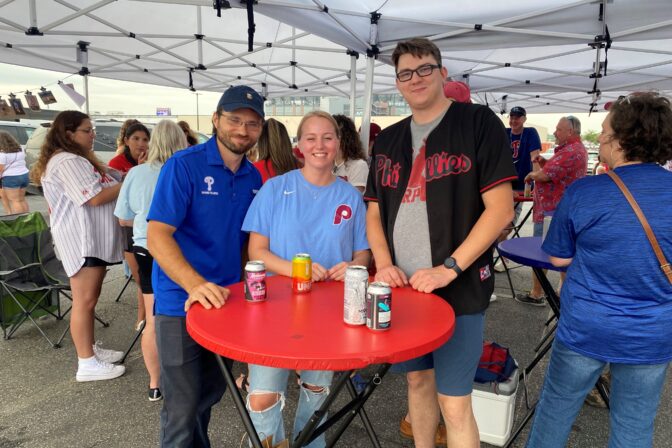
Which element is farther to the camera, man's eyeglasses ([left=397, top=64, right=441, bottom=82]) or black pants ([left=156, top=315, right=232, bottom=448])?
black pants ([left=156, top=315, right=232, bottom=448])

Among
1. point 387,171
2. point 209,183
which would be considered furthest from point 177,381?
point 387,171

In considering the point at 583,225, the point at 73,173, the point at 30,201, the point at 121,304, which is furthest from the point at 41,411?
the point at 30,201

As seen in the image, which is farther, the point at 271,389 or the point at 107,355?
the point at 107,355

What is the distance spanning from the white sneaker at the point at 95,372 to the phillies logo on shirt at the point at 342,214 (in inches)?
85.3

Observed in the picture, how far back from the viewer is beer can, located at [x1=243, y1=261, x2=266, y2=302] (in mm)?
1498

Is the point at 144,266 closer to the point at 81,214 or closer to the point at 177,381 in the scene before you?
the point at 81,214

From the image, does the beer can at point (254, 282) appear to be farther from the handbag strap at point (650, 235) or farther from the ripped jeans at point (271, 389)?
the handbag strap at point (650, 235)

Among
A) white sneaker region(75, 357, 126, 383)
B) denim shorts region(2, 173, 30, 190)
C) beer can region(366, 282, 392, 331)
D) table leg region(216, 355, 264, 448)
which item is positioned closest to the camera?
beer can region(366, 282, 392, 331)

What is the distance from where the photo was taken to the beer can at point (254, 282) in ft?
4.91

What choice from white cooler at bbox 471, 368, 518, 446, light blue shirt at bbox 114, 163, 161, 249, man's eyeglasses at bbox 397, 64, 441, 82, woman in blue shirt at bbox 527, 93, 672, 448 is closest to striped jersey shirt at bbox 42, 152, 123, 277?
light blue shirt at bbox 114, 163, 161, 249

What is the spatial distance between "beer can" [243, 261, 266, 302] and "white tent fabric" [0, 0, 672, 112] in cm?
291

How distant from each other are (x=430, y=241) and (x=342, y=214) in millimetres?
424

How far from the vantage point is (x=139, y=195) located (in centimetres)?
268

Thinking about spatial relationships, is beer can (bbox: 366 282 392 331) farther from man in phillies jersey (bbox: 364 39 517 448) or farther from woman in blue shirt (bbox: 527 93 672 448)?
woman in blue shirt (bbox: 527 93 672 448)
